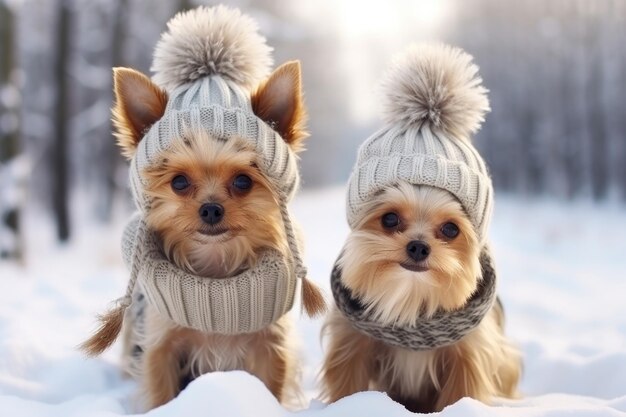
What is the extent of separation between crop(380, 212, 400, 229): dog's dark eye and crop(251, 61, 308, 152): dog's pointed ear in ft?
2.13

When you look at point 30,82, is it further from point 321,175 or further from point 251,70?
point 251,70

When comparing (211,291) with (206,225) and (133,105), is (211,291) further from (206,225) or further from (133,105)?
(133,105)

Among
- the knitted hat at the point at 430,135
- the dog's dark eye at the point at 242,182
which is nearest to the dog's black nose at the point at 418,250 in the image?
the knitted hat at the point at 430,135

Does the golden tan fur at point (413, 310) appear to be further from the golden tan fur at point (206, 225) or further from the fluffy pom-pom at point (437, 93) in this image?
the fluffy pom-pom at point (437, 93)

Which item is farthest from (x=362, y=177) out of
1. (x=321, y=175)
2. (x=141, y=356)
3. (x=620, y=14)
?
(x=321, y=175)

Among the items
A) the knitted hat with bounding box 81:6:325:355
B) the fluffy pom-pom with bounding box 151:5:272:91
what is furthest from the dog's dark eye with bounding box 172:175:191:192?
the fluffy pom-pom with bounding box 151:5:272:91

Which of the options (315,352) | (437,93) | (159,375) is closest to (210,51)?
(437,93)

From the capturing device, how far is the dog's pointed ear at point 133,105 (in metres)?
3.24

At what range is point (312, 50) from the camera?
26.8 m

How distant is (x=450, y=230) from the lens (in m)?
3.00

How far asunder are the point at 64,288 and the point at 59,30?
7765 mm

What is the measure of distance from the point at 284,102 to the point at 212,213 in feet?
2.30

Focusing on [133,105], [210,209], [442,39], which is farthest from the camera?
[442,39]

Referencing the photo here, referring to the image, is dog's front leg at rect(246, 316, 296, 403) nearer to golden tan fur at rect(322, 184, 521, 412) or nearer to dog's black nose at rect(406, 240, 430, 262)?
golden tan fur at rect(322, 184, 521, 412)
